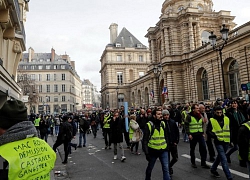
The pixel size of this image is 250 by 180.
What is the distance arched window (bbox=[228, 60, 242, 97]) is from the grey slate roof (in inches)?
1730

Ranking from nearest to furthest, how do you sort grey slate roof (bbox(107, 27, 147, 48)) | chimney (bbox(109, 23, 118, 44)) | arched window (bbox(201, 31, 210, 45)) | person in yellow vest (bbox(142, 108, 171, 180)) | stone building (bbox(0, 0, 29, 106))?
person in yellow vest (bbox(142, 108, 171, 180)) → stone building (bbox(0, 0, 29, 106)) → arched window (bbox(201, 31, 210, 45)) → grey slate roof (bbox(107, 27, 147, 48)) → chimney (bbox(109, 23, 118, 44))

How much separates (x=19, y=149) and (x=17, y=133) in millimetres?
143

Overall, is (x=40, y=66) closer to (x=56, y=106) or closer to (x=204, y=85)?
(x=56, y=106)

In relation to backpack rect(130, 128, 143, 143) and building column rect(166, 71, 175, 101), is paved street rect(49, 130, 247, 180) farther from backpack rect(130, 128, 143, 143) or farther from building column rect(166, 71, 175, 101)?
building column rect(166, 71, 175, 101)

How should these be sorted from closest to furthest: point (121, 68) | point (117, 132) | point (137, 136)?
1. point (137, 136)
2. point (117, 132)
3. point (121, 68)

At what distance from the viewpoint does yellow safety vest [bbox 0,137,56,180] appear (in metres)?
1.84

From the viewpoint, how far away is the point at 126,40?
219ft

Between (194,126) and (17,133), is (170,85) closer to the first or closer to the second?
(194,126)

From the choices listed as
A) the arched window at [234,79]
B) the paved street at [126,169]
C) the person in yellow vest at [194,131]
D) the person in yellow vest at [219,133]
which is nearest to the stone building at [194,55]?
the arched window at [234,79]

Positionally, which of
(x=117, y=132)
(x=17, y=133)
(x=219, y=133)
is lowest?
(x=117, y=132)

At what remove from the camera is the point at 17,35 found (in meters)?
14.2

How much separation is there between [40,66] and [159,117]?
237 feet

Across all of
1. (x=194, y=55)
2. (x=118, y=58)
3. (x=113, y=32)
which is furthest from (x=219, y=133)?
(x=113, y=32)

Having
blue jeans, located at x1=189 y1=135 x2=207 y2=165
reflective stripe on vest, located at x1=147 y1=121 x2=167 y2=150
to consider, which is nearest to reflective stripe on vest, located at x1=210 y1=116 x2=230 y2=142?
blue jeans, located at x1=189 y1=135 x2=207 y2=165
